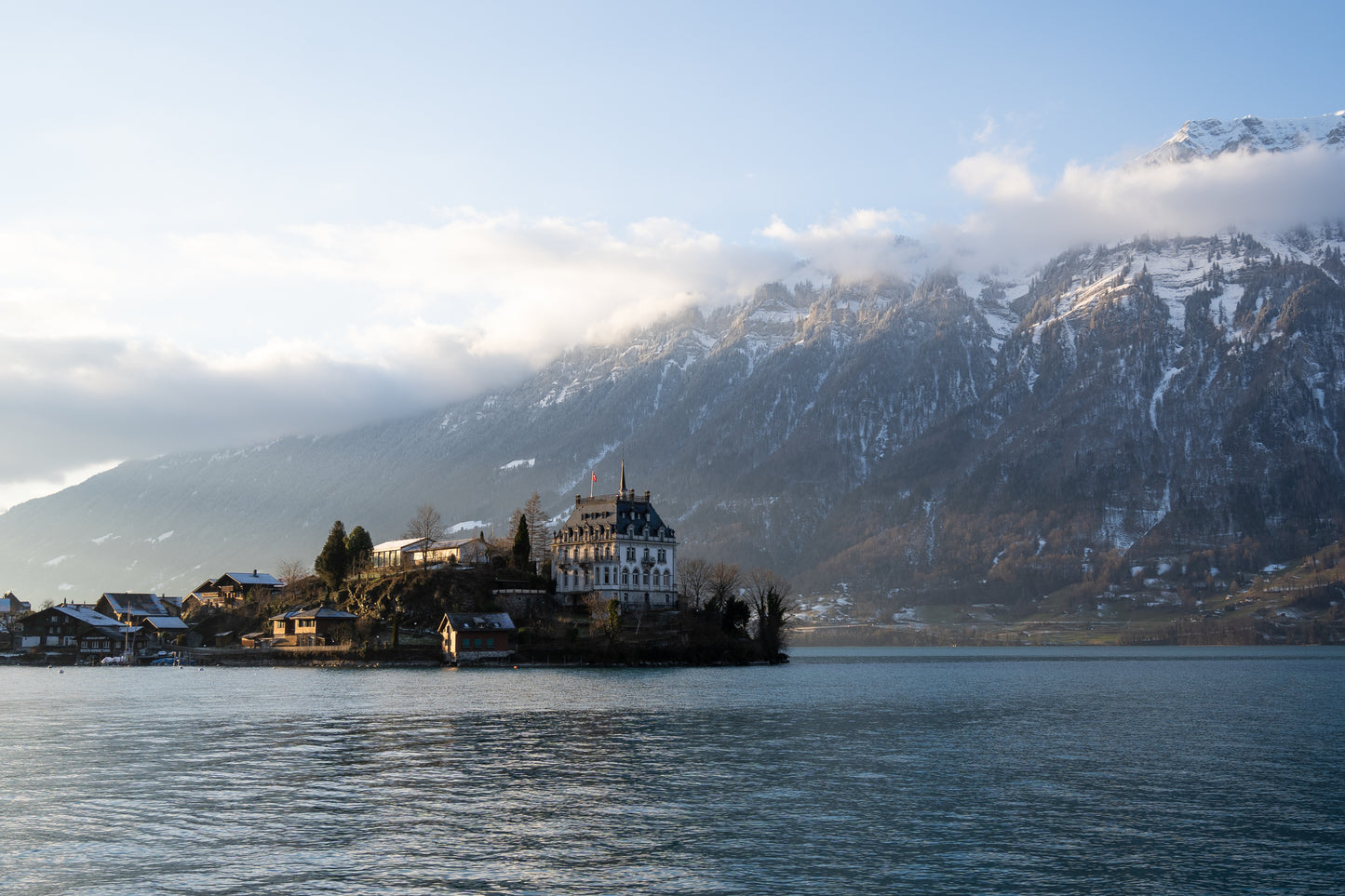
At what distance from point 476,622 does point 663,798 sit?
133 m

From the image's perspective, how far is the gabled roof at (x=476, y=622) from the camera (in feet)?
624

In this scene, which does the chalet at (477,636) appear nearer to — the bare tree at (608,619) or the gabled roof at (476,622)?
the gabled roof at (476,622)

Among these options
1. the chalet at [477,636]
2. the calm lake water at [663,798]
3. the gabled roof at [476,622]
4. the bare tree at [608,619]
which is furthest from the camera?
the bare tree at [608,619]

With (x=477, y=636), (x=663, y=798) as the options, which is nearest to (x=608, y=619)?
(x=477, y=636)

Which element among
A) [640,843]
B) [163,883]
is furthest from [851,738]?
[163,883]

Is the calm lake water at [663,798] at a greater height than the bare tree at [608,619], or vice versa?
the bare tree at [608,619]

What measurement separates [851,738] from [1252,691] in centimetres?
8753

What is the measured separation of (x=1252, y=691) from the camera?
151250 mm

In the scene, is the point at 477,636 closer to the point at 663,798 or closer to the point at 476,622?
the point at 476,622

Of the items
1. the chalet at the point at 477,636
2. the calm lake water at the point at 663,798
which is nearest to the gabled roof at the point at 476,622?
the chalet at the point at 477,636

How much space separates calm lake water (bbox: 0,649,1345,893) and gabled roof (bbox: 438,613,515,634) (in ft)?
227

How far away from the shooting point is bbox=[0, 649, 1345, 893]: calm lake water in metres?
46.6

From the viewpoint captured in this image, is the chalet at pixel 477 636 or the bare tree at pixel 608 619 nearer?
the chalet at pixel 477 636

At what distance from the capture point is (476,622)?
192 metres
